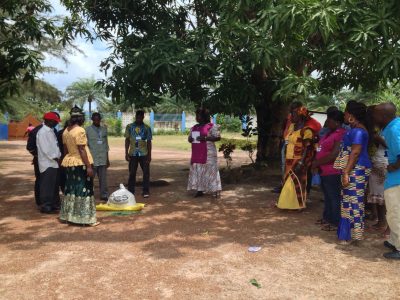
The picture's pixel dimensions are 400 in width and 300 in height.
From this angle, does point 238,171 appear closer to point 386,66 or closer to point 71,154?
point 71,154

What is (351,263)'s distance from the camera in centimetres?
423

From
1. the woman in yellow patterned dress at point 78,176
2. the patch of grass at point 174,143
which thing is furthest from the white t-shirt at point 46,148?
the patch of grass at point 174,143

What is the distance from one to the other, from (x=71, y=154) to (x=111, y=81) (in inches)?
73.0

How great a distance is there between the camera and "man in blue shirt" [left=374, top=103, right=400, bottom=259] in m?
4.20

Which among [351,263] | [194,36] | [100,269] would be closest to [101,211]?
[100,269]

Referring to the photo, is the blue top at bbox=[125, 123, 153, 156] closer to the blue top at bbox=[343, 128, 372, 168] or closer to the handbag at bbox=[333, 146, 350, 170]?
the handbag at bbox=[333, 146, 350, 170]

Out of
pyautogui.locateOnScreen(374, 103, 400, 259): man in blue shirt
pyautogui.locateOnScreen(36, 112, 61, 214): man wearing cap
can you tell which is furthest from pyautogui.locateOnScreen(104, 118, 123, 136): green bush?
pyautogui.locateOnScreen(374, 103, 400, 259): man in blue shirt

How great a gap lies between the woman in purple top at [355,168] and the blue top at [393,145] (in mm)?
292

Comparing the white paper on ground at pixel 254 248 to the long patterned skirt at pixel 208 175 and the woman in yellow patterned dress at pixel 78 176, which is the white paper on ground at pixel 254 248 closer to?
the woman in yellow patterned dress at pixel 78 176

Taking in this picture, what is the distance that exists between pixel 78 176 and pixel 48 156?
78cm

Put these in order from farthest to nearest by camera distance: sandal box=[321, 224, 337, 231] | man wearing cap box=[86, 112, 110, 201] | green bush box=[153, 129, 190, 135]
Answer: green bush box=[153, 129, 190, 135]
man wearing cap box=[86, 112, 110, 201]
sandal box=[321, 224, 337, 231]

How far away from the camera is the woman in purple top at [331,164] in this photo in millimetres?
5305

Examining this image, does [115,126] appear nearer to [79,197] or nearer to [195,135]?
[195,135]

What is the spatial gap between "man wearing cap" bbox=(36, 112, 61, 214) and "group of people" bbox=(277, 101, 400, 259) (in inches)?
136
